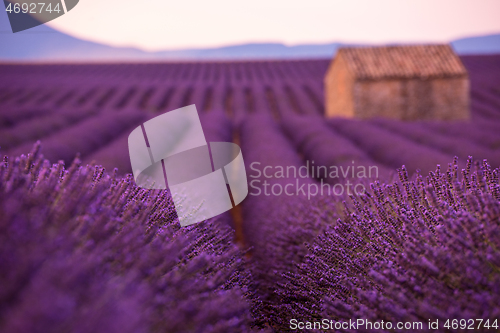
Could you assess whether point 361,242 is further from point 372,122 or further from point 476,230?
point 372,122

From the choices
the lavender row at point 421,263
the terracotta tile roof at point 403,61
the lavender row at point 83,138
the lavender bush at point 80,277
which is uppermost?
the lavender bush at point 80,277

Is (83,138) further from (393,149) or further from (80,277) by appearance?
(80,277)

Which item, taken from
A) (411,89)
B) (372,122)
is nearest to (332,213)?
(372,122)

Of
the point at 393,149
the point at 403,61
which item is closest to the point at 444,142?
the point at 393,149

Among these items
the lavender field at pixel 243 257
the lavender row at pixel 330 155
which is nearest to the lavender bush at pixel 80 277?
the lavender field at pixel 243 257

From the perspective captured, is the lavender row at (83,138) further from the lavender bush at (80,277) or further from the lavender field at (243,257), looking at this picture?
the lavender bush at (80,277)

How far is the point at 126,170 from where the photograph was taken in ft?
14.2

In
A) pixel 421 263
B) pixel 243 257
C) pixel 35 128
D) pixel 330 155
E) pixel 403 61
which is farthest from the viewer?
pixel 403 61

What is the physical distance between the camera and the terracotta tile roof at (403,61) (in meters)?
12.0

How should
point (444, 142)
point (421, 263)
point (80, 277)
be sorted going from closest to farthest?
point (80, 277), point (421, 263), point (444, 142)

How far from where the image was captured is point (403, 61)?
41.3 feet

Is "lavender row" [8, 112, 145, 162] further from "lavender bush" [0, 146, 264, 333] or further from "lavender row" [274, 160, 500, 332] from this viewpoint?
"lavender row" [274, 160, 500, 332]

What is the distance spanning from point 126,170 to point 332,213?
297cm

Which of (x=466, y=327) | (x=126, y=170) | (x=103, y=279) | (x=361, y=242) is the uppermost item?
(x=103, y=279)
